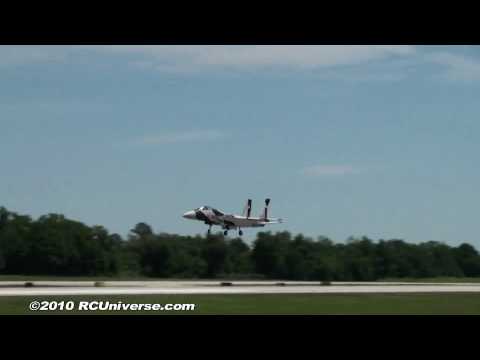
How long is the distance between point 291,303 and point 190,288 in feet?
23.3

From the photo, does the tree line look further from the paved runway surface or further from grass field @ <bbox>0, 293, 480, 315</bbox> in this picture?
grass field @ <bbox>0, 293, 480, 315</bbox>

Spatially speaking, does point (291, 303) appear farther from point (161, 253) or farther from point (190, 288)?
point (161, 253)

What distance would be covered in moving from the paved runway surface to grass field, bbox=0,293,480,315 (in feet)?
6.35

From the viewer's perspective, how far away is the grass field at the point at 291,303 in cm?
2925

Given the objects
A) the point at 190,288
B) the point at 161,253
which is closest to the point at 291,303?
the point at 190,288

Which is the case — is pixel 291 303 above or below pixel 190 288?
below

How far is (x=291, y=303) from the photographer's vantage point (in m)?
33.4
